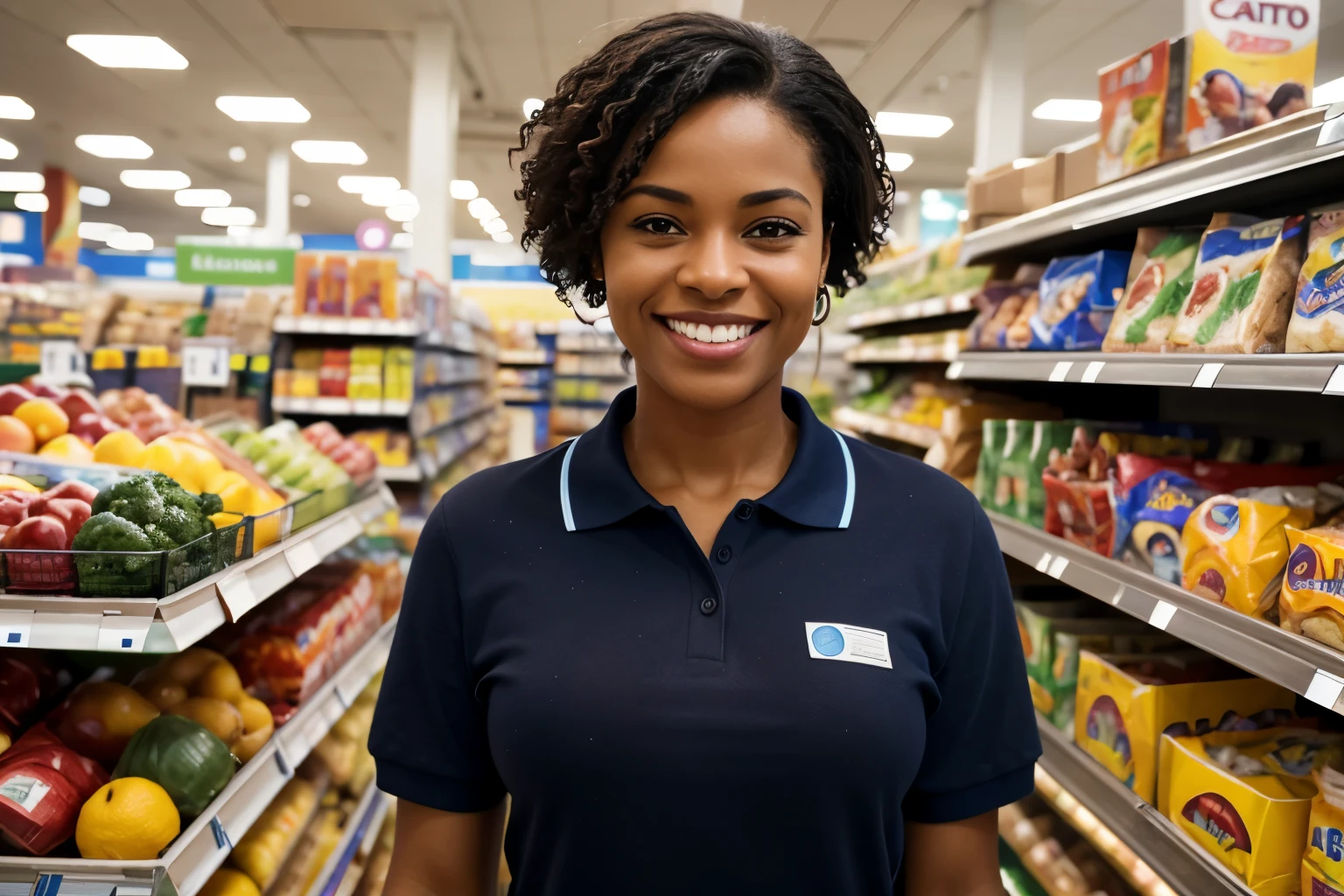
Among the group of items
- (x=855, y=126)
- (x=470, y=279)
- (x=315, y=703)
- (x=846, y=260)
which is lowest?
(x=315, y=703)

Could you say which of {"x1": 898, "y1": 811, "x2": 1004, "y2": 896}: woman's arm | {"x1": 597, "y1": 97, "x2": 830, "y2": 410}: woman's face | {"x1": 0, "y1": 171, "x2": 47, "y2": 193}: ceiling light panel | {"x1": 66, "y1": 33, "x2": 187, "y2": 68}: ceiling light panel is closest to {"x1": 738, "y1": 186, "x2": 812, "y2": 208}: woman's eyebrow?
{"x1": 597, "y1": 97, "x2": 830, "y2": 410}: woman's face

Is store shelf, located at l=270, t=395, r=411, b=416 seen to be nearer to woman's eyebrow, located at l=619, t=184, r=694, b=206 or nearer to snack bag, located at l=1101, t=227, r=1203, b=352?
snack bag, located at l=1101, t=227, r=1203, b=352

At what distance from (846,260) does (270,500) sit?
1.56 metres

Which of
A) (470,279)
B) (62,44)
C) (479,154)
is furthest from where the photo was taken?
(470,279)

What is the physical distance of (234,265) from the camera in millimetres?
5758

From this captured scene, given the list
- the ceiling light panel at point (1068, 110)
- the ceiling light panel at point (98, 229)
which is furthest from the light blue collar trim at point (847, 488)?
the ceiling light panel at point (98, 229)

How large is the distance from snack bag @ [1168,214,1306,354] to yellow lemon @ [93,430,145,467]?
2.31m

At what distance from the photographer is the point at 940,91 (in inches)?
316

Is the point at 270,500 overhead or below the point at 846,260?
below

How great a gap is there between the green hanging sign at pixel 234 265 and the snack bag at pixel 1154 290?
472 centimetres

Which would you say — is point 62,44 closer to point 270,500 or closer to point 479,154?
point 479,154

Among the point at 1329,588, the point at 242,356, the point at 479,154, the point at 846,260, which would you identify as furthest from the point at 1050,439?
the point at 479,154

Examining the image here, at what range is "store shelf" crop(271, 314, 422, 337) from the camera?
14.6 feet

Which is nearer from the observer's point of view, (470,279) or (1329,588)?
(1329,588)
